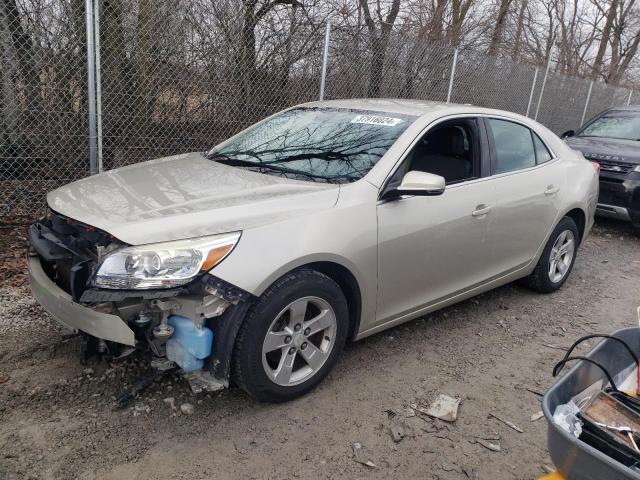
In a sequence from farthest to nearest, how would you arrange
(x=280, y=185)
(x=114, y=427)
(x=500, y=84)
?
(x=500, y=84) < (x=280, y=185) < (x=114, y=427)

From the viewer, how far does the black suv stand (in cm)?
671

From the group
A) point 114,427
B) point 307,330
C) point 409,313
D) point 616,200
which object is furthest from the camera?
point 616,200

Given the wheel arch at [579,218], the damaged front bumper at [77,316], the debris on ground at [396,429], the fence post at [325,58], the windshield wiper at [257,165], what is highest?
the fence post at [325,58]

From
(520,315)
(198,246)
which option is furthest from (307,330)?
(520,315)

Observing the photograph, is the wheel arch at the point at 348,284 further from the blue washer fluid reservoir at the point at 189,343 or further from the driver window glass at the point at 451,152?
the driver window glass at the point at 451,152

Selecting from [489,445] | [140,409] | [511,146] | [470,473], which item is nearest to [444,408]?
[489,445]

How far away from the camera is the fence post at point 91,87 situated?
4.61m

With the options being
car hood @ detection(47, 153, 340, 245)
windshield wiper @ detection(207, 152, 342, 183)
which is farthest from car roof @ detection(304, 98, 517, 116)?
car hood @ detection(47, 153, 340, 245)

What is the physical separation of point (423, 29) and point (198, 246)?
914 centimetres

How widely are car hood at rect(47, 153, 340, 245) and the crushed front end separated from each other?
0.08 m

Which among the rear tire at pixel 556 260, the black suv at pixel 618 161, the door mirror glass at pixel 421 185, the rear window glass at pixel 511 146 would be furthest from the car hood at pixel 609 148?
the door mirror glass at pixel 421 185

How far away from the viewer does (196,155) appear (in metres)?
3.86

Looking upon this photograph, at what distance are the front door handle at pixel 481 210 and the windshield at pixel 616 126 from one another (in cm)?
548

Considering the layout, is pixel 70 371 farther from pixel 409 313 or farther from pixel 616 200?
pixel 616 200
